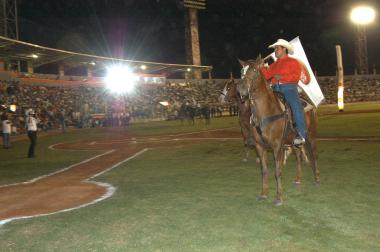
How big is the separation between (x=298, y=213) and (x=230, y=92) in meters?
7.66

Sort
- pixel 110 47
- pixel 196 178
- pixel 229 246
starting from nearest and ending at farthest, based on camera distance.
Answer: pixel 229 246 → pixel 196 178 → pixel 110 47

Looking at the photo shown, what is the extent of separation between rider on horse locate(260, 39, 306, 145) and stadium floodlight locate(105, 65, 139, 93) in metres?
43.1

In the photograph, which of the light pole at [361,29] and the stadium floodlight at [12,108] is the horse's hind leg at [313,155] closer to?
the stadium floodlight at [12,108]

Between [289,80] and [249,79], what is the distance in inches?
54.3

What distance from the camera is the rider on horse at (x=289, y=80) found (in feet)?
28.3

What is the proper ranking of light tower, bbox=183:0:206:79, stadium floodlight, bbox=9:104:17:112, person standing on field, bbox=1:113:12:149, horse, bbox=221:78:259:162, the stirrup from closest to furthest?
1. the stirrup
2. horse, bbox=221:78:259:162
3. person standing on field, bbox=1:113:12:149
4. stadium floodlight, bbox=9:104:17:112
5. light tower, bbox=183:0:206:79

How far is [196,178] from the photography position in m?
10.9

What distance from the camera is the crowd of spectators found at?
3606 centimetres

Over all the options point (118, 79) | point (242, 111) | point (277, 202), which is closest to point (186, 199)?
point (277, 202)

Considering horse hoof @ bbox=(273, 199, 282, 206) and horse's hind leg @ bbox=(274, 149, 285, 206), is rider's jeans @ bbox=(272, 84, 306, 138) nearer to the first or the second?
A: horse's hind leg @ bbox=(274, 149, 285, 206)

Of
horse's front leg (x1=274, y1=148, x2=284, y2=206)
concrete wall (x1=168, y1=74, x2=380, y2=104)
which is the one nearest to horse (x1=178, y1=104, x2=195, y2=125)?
concrete wall (x1=168, y1=74, x2=380, y2=104)

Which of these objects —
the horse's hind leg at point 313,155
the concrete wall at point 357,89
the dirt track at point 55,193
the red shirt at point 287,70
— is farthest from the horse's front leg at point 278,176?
the concrete wall at point 357,89

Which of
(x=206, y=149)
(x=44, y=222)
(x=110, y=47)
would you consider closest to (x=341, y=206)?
(x=44, y=222)

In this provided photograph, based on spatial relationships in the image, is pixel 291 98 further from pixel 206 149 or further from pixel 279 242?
pixel 206 149
